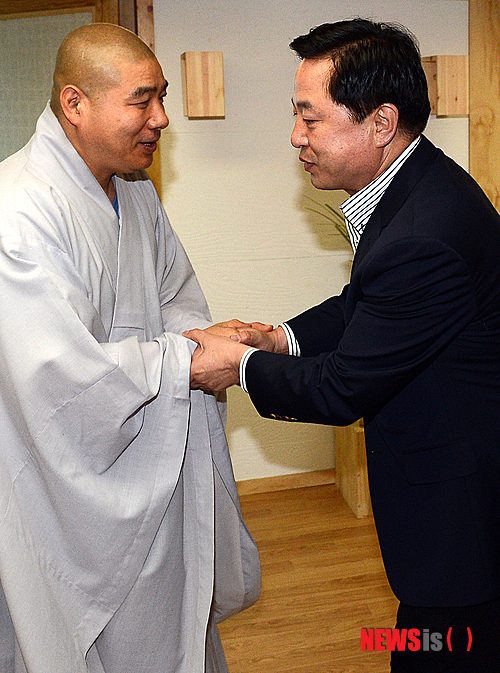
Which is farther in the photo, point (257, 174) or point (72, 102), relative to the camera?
point (257, 174)

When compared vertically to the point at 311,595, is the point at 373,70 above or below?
above

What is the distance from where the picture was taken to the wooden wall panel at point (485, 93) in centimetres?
365

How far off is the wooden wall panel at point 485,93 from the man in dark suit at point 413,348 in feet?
7.56

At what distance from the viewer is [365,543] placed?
3.13 meters

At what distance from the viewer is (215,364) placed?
5.81 feet

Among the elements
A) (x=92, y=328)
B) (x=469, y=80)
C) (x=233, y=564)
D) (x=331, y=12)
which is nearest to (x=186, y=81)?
(x=331, y=12)

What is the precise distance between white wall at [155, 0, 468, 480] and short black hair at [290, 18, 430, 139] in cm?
191

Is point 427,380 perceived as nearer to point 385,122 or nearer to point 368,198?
point 368,198

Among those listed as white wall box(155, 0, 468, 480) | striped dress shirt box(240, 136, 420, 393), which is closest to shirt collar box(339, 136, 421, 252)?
striped dress shirt box(240, 136, 420, 393)

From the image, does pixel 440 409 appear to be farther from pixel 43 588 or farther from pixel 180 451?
pixel 43 588

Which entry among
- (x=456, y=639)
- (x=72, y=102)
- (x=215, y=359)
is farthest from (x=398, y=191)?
(x=456, y=639)

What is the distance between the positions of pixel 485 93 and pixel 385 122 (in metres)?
2.43

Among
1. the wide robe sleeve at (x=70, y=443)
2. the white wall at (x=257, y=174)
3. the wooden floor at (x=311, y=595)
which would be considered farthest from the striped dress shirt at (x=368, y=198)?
the white wall at (x=257, y=174)

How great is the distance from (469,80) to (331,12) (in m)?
0.75
